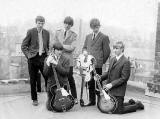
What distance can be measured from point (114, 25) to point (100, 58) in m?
1.79

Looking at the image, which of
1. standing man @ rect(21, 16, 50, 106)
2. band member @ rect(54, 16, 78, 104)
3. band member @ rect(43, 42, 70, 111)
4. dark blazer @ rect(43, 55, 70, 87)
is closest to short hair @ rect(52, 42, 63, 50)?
band member @ rect(43, 42, 70, 111)

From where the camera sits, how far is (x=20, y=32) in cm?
532

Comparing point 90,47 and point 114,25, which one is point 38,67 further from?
point 114,25

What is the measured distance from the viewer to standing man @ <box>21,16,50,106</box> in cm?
420

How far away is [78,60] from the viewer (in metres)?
4.16

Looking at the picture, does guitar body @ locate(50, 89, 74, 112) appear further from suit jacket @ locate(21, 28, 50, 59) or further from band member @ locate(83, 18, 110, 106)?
suit jacket @ locate(21, 28, 50, 59)

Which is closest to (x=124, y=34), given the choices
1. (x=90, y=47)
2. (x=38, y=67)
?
(x=90, y=47)

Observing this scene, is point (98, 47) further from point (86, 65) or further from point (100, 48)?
point (86, 65)

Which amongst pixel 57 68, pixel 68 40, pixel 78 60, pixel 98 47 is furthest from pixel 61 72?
pixel 98 47

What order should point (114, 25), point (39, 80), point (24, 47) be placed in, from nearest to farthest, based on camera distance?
1. point (24, 47)
2. point (39, 80)
3. point (114, 25)

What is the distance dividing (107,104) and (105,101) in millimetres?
49

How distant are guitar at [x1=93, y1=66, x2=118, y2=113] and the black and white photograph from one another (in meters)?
0.01

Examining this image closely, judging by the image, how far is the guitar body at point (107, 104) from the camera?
3897mm

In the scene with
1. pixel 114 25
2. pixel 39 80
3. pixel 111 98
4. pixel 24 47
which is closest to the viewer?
pixel 111 98
